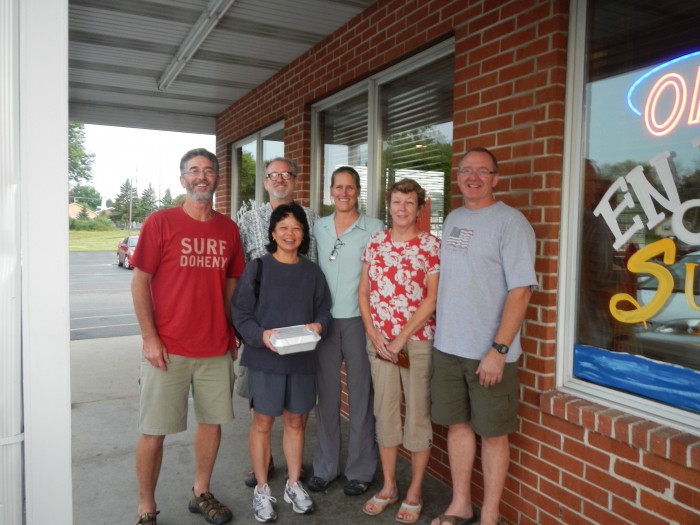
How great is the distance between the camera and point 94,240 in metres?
44.7

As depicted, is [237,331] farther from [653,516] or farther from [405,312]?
[653,516]

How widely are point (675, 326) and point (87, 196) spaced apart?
5911cm

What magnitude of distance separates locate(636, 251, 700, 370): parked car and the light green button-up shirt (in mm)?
1460

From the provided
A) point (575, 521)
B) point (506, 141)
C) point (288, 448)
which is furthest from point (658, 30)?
point (288, 448)

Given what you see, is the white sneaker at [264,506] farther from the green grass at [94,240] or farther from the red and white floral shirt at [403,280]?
the green grass at [94,240]

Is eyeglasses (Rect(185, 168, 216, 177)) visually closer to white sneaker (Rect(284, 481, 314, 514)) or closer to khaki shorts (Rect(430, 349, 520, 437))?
khaki shorts (Rect(430, 349, 520, 437))

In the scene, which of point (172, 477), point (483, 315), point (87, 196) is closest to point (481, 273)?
point (483, 315)

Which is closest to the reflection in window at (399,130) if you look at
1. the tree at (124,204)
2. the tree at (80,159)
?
the tree at (80,159)

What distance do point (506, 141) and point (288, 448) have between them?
2.05 metres

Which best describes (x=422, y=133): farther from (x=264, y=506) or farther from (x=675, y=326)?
(x=264, y=506)

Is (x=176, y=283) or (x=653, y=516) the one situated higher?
(x=176, y=283)

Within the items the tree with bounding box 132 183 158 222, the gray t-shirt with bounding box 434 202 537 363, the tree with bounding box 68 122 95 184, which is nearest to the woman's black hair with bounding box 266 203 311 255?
the gray t-shirt with bounding box 434 202 537 363

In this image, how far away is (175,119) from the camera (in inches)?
317

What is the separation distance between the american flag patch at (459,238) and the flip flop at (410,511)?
1445 millimetres
